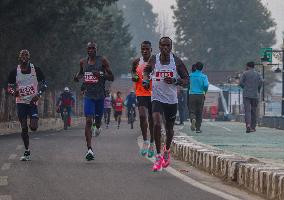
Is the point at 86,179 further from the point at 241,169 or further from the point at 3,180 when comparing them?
the point at 241,169

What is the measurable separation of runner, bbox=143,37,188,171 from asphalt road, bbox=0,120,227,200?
0.51m

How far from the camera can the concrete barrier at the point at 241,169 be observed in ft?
32.7

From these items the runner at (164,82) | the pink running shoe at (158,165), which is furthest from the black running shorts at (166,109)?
the pink running shoe at (158,165)

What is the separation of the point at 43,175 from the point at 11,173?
595 millimetres

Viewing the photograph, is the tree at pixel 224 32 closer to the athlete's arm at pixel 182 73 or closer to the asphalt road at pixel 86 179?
the asphalt road at pixel 86 179

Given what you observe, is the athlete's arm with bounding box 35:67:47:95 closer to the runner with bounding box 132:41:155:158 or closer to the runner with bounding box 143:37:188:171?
the runner with bounding box 132:41:155:158

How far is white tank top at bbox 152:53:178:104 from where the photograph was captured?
13406 millimetres

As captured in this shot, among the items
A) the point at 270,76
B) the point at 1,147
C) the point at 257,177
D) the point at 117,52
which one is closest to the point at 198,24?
the point at 270,76

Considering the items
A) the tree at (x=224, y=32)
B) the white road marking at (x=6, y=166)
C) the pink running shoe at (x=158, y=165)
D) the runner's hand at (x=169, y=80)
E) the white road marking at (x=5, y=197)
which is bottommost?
the white road marking at (x=5, y=197)

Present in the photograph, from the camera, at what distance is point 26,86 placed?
1589cm

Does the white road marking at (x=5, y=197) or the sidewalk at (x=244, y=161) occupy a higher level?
the sidewalk at (x=244, y=161)

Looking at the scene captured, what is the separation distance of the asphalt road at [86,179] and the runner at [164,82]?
20.1 inches

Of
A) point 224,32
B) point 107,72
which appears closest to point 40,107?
point 107,72

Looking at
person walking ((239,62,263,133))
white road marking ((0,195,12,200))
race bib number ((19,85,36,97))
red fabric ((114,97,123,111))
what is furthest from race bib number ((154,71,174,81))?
red fabric ((114,97,123,111))
